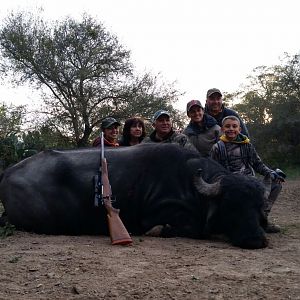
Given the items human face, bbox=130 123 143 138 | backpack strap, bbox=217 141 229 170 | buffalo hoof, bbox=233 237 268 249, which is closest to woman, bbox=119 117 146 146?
human face, bbox=130 123 143 138

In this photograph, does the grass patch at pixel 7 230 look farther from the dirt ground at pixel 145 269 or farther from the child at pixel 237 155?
the child at pixel 237 155

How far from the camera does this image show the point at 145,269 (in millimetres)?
3992

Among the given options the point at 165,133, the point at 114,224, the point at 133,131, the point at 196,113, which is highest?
the point at 196,113

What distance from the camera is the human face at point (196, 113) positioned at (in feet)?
24.4

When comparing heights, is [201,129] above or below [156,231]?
above

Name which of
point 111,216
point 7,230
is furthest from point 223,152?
point 7,230

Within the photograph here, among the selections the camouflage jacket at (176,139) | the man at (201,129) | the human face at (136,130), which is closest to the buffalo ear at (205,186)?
the camouflage jacket at (176,139)

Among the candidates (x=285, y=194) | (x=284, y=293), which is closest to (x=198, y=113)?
(x=284, y=293)

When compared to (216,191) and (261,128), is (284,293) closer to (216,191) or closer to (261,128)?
(216,191)

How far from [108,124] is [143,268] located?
4.75 meters

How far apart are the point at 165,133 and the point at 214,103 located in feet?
3.20

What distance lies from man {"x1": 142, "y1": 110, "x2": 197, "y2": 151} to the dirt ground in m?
2.02

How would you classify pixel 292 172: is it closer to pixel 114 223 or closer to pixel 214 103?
pixel 214 103

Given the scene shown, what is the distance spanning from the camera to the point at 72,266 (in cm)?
406
